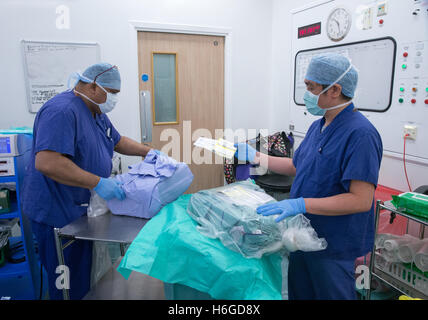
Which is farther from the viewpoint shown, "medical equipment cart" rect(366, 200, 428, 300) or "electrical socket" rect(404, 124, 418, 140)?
"electrical socket" rect(404, 124, 418, 140)

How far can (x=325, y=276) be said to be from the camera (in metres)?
1.30

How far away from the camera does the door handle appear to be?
10.1 feet

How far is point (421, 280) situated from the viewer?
1.69m

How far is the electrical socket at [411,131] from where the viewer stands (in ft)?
6.77

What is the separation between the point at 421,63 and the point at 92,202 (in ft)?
6.89

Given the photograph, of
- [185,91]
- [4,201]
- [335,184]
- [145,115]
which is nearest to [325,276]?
[335,184]

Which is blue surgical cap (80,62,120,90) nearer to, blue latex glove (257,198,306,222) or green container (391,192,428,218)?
blue latex glove (257,198,306,222)

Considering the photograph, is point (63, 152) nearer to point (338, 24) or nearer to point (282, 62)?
point (338, 24)

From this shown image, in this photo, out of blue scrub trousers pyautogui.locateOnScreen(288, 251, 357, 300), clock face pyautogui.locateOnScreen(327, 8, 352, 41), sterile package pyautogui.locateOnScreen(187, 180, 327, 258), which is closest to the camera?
sterile package pyautogui.locateOnScreen(187, 180, 327, 258)

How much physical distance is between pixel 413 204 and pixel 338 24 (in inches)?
66.8

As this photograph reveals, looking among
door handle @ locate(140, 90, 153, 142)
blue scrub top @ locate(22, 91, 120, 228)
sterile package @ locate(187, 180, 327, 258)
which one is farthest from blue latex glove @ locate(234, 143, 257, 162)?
door handle @ locate(140, 90, 153, 142)

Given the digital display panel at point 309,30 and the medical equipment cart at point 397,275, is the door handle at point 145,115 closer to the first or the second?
the digital display panel at point 309,30

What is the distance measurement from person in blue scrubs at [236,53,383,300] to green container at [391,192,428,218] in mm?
336

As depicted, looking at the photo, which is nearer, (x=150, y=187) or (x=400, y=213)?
(x=150, y=187)
